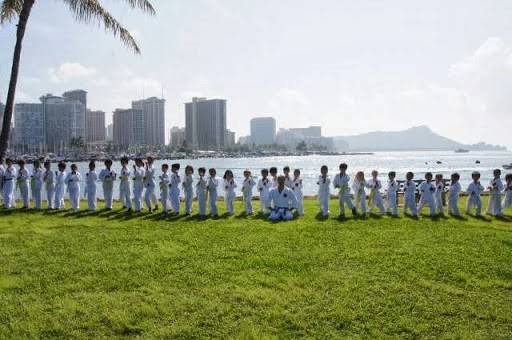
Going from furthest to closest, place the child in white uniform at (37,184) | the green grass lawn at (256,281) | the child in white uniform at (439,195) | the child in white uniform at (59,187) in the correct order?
the child in white uniform at (59,187)
the child in white uniform at (37,184)
the child in white uniform at (439,195)
the green grass lawn at (256,281)

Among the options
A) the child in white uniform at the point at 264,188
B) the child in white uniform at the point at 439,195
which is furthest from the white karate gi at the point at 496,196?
the child in white uniform at the point at 264,188

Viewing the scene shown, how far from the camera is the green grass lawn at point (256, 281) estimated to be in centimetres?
712

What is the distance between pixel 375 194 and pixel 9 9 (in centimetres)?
1442

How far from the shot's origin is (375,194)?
17.8 m

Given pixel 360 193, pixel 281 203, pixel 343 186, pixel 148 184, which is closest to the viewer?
pixel 281 203

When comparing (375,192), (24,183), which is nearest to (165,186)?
(24,183)

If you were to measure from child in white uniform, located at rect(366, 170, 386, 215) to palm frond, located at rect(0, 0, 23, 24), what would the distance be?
13655 millimetres

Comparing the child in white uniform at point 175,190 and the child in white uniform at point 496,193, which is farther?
the child in white uniform at point 175,190

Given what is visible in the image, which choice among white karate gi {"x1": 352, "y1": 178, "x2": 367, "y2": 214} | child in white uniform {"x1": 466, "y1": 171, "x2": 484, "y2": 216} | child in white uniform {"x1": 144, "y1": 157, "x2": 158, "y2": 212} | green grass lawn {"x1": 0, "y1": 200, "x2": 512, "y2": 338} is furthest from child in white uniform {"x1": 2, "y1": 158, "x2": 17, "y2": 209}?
child in white uniform {"x1": 466, "y1": 171, "x2": 484, "y2": 216}

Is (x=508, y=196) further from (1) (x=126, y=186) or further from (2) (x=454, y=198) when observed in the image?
(1) (x=126, y=186)

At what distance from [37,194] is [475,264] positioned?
52.9 ft

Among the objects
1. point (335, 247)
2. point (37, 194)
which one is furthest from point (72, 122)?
point (335, 247)

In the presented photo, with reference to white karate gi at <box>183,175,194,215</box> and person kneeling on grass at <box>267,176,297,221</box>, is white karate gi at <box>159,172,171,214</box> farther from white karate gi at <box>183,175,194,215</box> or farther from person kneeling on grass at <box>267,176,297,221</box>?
person kneeling on grass at <box>267,176,297,221</box>

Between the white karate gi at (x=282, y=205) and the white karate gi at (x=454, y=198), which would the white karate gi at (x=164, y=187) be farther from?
the white karate gi at (x=454, y=198)
